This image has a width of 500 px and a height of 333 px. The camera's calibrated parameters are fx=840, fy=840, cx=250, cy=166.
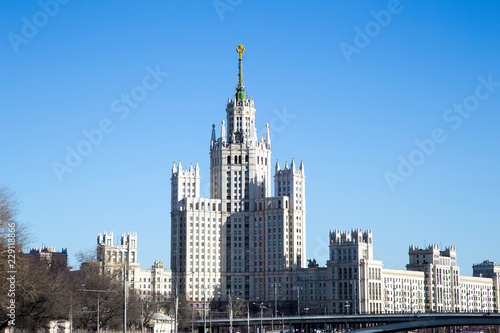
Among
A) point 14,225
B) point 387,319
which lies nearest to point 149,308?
point 387,319

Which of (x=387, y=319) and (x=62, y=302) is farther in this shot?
(x=387, y=319)

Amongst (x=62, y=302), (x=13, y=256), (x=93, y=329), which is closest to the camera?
(x=13, y=256)

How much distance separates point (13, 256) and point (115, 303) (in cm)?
6253

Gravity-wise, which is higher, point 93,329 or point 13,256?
point 13,256

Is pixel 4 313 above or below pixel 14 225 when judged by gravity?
below

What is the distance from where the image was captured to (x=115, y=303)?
512ft

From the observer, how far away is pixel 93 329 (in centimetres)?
14888

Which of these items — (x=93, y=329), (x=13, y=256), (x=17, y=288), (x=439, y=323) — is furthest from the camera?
(x=439, y=323)

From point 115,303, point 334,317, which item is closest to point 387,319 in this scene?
point 334,317

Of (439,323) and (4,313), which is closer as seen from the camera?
(4,313)

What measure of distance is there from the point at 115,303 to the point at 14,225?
61728mm

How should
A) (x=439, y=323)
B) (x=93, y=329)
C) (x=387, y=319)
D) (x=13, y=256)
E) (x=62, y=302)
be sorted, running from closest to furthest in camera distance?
(x=13, y=256) → (x=62, y=302) → (x=93, y=329) → (x=439, y=323) → (x=387, y=319)

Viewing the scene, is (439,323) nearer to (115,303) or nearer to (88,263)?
(115,303)

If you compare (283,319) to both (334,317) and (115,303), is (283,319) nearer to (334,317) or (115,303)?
(334,317)
